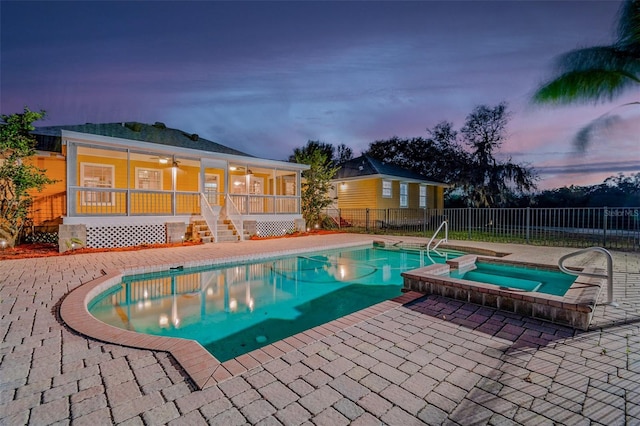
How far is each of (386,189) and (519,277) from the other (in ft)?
44.1

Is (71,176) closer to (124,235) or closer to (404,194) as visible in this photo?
(124,235)

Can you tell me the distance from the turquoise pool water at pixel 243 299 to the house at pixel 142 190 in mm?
4643

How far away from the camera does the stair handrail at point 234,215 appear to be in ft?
41.1

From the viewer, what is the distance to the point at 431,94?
17875 mm

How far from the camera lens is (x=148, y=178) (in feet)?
45.6

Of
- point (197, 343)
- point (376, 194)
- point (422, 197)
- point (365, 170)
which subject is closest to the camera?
point (197, 343)

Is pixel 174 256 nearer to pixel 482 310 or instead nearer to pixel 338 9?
pixel 482 310

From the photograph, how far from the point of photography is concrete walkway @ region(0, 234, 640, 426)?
195 centimetres

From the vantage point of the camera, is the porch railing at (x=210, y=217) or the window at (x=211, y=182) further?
the window at (x=211, y=182)

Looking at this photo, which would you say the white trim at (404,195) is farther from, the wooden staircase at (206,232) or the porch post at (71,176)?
the porch post at (71,176)

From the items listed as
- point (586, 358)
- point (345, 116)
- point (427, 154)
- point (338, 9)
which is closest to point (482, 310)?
point (586, 358)

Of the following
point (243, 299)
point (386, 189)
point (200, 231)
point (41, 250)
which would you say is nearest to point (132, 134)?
point (200, 231)

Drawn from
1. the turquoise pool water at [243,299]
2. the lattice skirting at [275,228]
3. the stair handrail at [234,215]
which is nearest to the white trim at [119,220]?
the stair handrail at [234,215]

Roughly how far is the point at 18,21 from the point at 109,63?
3.08 meters
